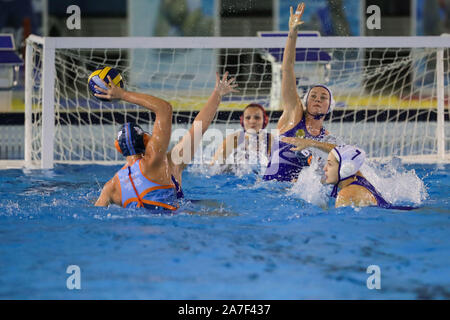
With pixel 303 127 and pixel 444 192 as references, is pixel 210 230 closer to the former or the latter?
pixel 303 127

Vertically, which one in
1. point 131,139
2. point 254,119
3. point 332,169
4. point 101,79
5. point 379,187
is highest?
point 101,79

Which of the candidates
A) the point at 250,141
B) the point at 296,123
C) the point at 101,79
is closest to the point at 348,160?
the point at 296,123

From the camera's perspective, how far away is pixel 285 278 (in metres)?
3.36

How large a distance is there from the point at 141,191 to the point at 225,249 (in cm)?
87

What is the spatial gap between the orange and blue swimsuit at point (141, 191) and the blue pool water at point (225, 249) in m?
0.08

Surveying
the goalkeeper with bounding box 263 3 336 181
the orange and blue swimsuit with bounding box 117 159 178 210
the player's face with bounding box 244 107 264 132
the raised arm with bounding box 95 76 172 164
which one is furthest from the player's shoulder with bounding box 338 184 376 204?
the player's face with bounding box 244 107 264 132

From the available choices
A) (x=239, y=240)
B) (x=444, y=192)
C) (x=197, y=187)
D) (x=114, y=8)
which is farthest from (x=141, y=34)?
(x=239, y=240)

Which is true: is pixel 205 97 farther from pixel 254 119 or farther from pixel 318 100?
pixel 318 100

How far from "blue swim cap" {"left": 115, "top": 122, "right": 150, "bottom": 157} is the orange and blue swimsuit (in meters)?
0.11

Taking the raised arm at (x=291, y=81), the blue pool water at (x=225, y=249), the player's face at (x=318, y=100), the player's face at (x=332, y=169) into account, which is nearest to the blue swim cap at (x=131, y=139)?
the blue pool water at (x=225, y=249)

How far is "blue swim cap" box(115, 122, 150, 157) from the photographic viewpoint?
13.9 feet

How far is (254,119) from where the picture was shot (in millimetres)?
6539
